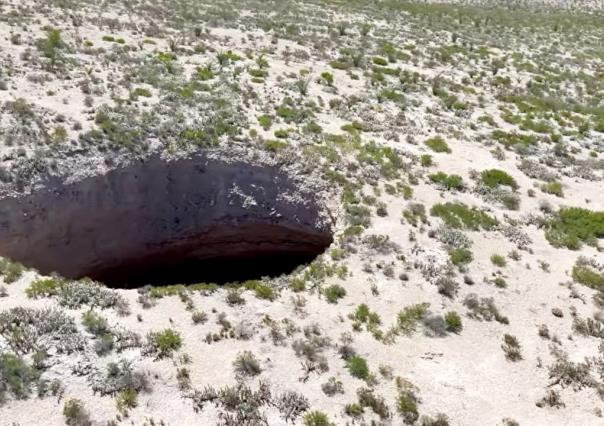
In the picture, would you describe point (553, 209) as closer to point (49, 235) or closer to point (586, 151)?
point (586, 151)

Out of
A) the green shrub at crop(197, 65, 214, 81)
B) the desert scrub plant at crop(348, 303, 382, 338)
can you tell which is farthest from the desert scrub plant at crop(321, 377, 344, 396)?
the green shrub at crop(197, 65, 214, 81)

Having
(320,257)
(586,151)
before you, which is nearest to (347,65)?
(586,151)

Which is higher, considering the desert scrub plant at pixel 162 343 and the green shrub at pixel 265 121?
the green shrub at pixel 265 121

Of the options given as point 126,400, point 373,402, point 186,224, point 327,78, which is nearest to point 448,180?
point 186,224

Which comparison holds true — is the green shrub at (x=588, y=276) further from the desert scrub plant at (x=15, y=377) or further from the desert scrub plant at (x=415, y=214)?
the desert scrub plant at (x=15, y=377)

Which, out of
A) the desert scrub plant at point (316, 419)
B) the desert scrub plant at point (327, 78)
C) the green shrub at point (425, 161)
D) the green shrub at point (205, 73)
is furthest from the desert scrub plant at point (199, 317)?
the desert scrub plant at point (327, 78)

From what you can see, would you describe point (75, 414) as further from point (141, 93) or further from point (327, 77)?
point (327, 77)
